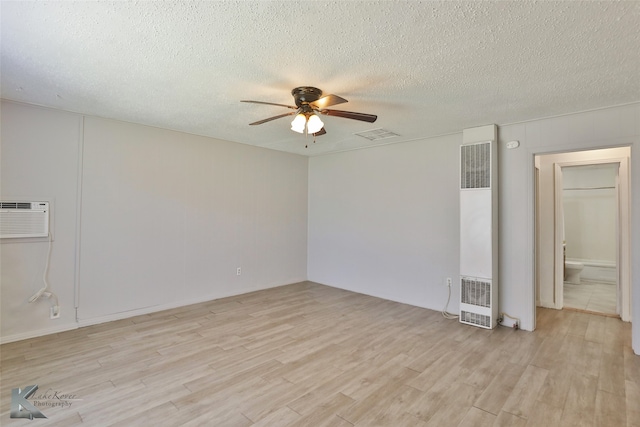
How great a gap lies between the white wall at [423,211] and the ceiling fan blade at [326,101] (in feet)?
7.96

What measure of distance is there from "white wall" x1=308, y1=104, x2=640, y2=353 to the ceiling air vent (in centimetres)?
46

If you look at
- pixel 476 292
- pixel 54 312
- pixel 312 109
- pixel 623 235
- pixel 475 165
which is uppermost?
pixel 312 109

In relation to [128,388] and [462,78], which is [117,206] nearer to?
[128,388]

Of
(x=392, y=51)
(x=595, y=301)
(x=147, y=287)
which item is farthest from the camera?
(x=595, y=301)

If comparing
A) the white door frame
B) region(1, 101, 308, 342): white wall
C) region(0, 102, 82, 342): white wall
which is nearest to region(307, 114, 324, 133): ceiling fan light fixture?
region(1, 101, 308, 342): white wall

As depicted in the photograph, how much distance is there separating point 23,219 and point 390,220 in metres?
4.64

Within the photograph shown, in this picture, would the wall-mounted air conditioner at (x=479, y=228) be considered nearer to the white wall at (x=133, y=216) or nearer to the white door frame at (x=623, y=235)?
the white door frame at (x=623, y=235)

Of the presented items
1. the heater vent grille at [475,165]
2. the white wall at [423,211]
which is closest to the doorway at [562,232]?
the white wall at [423,211]

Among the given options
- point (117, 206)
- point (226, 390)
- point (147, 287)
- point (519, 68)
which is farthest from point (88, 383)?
point (519, 68)


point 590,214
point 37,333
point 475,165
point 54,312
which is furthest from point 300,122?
point 590,214

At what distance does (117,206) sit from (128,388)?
7.71 feet

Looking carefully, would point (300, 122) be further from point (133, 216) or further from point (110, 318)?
point (110, 318)

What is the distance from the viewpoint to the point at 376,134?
173 inches

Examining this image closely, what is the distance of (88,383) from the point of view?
8.08 feet
